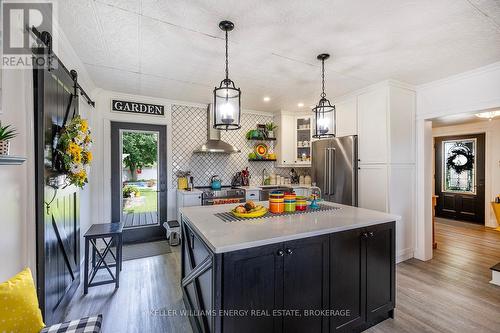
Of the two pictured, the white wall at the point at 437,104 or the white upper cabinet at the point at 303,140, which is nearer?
the white wall at the point at 437,104

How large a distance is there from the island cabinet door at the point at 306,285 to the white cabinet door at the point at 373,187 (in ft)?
7.12

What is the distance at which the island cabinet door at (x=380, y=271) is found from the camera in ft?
6.56

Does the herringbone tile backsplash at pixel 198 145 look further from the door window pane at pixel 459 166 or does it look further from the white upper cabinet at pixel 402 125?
the door window pane at pixel 459 166

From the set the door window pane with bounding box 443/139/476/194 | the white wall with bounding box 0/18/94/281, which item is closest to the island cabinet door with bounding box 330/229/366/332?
the white wall with bounding box 0/18/94/281

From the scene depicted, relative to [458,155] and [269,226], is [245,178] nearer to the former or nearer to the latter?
[269,226]

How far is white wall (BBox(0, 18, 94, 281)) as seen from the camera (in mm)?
1360

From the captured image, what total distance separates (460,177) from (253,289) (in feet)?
23.4

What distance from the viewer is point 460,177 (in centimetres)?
601

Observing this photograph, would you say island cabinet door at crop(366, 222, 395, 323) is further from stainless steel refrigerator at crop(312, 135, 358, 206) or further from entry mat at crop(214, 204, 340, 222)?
stainless steel refrigerator at crop(312, 135, 358, 206)

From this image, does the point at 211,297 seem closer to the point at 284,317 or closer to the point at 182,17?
the point at 284,317

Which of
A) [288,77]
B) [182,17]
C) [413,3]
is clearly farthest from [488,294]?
[182,17]

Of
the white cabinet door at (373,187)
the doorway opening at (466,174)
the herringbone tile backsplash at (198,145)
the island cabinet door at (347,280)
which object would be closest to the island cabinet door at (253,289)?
the island cabinet door at (347,280)

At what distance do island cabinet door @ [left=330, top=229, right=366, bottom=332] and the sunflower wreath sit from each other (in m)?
6.05

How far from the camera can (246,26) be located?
207 cm
